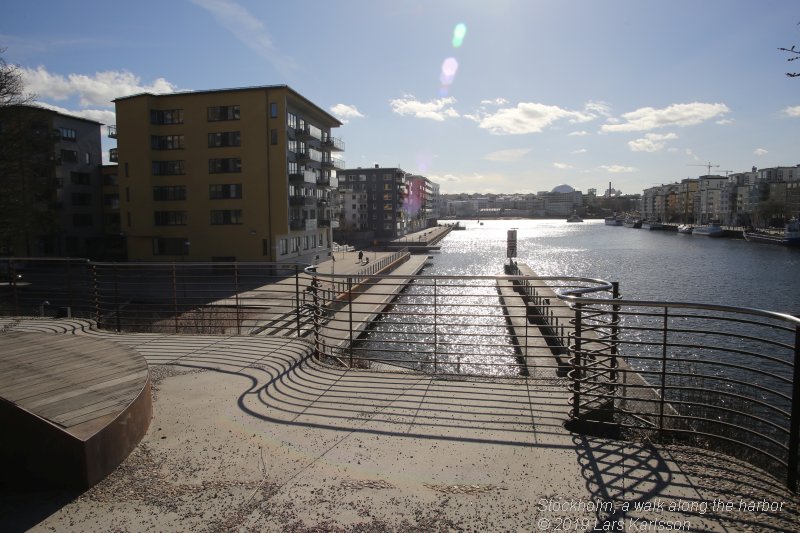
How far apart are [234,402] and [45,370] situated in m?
2.00

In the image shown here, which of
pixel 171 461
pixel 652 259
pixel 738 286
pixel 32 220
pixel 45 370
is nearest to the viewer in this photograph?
pixel 171 461

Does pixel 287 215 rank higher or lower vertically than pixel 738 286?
higher

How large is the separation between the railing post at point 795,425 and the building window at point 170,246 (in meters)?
44.3

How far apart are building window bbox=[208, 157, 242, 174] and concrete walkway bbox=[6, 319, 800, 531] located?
3848cm

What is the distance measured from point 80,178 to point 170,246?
1740 cm

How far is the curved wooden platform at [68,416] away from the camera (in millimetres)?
4004

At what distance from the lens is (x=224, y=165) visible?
42094mm

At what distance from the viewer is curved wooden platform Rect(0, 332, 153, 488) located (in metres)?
4.00

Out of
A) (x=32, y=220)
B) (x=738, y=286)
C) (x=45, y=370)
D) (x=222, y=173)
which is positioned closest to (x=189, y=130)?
(x=222, y=173)

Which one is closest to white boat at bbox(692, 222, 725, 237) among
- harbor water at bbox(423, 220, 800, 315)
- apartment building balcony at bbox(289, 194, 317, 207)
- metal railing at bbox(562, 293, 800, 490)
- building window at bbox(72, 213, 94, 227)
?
harbor water at bbox(423, 220, 800, 315)

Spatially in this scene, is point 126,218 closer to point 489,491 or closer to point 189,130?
point 189,130

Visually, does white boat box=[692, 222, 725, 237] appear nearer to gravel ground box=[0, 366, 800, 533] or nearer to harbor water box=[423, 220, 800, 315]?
harbor water box=[423, 220, 800, 315]

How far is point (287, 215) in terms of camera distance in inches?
1633

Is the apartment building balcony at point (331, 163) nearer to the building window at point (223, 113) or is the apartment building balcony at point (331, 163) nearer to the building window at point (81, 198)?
the building window at point (223, 113)
